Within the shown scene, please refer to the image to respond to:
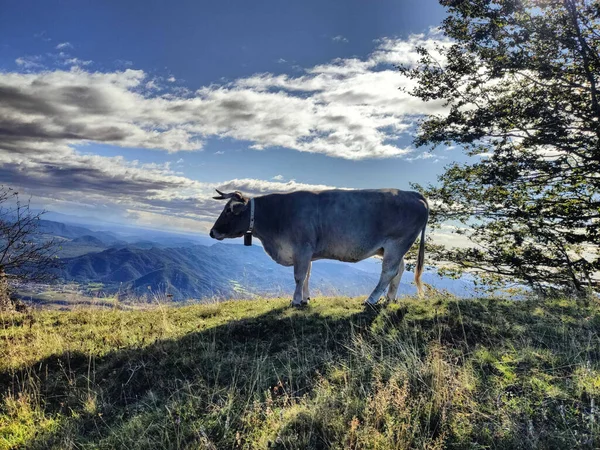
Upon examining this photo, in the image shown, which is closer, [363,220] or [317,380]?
[317,380]

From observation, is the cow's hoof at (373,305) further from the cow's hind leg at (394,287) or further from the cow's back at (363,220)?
the cow's back at (363,220)

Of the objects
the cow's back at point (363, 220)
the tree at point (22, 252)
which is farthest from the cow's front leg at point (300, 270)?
the tree at point (22, 252)

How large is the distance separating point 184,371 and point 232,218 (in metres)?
5.35

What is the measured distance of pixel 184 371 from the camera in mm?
6219

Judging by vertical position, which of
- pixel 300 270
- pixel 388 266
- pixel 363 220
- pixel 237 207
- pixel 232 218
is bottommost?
pixel 300 270

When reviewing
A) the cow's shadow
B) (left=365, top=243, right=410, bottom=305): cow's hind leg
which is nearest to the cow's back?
(left=365, top=243, right=410, bottom=305): cow's hind leg

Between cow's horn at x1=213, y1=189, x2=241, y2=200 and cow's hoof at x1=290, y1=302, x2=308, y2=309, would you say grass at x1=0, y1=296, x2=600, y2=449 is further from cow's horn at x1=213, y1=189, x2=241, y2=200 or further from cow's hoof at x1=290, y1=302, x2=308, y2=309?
cow's horn at x1=213, y1=189, x2=241, y2=200

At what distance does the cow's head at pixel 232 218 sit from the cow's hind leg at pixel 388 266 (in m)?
4.23

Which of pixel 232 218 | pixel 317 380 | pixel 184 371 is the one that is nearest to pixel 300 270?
pixel 232 218

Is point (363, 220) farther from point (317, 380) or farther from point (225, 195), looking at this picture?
point (317, 380)

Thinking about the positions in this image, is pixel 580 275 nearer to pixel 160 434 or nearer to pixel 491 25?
pixel 491 25

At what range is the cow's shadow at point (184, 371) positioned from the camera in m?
5.20

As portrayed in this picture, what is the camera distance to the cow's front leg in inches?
401

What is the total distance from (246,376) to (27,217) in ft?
53.9
